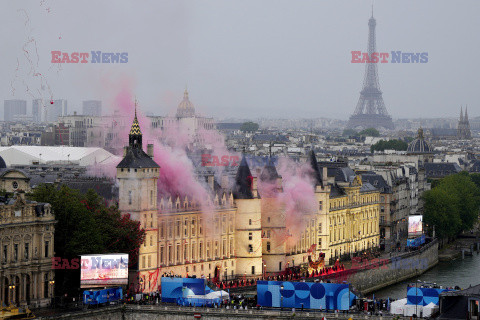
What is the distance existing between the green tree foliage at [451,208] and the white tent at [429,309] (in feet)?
245

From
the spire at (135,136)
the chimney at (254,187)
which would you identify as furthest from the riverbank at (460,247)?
the spire at (135,136)

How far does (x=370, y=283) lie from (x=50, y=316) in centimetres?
4577

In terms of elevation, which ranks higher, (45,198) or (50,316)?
(45,198)

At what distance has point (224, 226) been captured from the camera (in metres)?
114

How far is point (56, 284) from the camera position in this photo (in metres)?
94.8

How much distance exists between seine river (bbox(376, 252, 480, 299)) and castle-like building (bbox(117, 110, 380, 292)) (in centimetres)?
833

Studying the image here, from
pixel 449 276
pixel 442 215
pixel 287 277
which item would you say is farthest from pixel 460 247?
pixel 287 277

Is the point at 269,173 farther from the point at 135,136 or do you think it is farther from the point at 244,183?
the point at 135,136

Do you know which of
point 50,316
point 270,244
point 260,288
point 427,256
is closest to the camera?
point 50,316

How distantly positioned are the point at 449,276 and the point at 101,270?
178 feet

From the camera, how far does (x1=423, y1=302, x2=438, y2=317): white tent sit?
88.5 m

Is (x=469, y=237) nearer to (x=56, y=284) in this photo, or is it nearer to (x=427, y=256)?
(x=427, y=256)

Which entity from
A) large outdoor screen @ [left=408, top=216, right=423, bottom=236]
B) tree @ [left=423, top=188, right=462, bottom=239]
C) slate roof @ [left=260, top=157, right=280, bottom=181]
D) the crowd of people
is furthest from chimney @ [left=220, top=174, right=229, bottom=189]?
tree @ [left=423, top=188, right=462, bottom=239]

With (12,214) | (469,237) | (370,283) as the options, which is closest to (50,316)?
(12,214)
